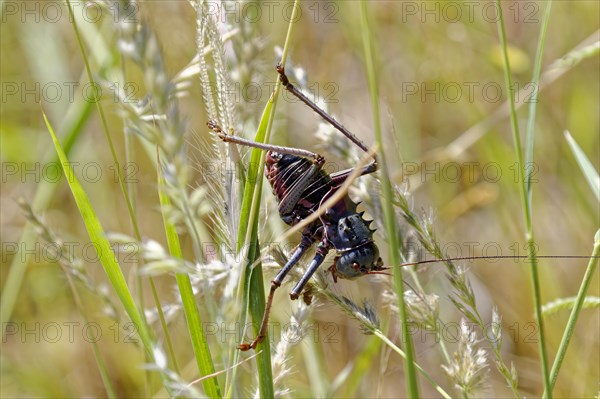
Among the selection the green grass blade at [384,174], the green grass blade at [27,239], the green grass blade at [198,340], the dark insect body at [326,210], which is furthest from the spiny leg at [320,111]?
the green grass blade at [27,239]

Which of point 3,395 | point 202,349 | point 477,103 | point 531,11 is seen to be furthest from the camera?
point 531,11

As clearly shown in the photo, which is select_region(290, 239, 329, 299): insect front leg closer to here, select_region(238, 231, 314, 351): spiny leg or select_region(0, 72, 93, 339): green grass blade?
select_region(238, 231, 314, 351): spiny leg

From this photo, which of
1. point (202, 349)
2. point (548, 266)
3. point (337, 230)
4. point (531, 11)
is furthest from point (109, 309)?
point (531, 11)

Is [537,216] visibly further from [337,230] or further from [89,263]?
[89,263]

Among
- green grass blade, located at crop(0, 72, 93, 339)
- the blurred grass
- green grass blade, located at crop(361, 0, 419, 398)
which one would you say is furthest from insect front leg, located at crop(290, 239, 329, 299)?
green grass blade, located at crop(0, 72, 93, 339)

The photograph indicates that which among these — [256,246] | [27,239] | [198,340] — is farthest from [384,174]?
[27,239]

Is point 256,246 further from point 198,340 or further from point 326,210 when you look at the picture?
point 326,210
